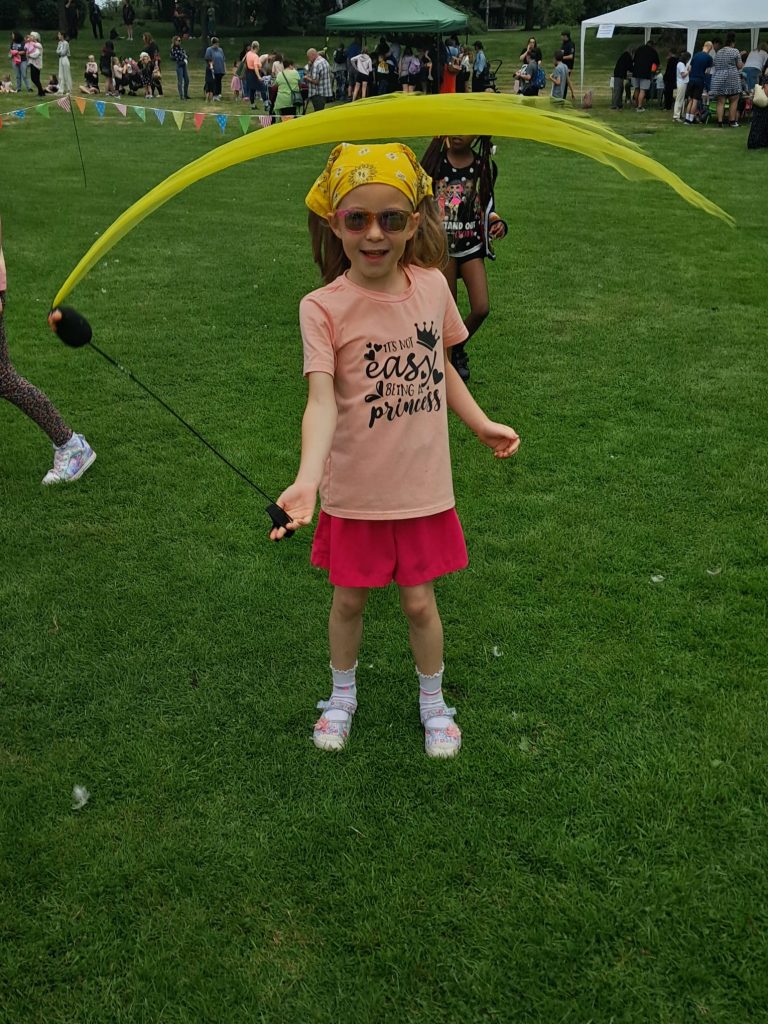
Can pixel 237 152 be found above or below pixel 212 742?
above

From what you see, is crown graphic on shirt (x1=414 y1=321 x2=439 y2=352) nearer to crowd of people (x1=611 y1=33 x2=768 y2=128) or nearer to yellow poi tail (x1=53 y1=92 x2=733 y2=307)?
yellow poi tail (x1=53 y1=92 x2=733 y2=307)

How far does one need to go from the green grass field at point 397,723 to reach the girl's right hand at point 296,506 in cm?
110

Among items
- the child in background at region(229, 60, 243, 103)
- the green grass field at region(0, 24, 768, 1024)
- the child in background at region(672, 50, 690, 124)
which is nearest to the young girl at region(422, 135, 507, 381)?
the green grass field at region(0, 24, 768, 1024)

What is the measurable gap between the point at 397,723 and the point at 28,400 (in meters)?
2.89

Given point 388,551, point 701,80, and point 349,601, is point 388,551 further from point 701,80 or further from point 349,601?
point 701,80

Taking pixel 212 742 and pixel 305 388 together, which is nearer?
pixel 212 742

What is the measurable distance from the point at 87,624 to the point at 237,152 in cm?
221

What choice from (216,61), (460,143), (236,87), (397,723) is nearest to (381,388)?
(397,723)

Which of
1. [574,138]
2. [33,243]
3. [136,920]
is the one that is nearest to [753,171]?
[33,243]

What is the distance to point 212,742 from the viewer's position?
3176mm

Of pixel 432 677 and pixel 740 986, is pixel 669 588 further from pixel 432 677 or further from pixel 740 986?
pixel 740 986

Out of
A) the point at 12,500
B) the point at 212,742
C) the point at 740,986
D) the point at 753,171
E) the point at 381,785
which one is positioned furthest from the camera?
the point at 753,171

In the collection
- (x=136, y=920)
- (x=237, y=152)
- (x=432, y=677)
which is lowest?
(x=136, y=920)

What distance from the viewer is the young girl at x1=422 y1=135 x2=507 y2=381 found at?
579cm
